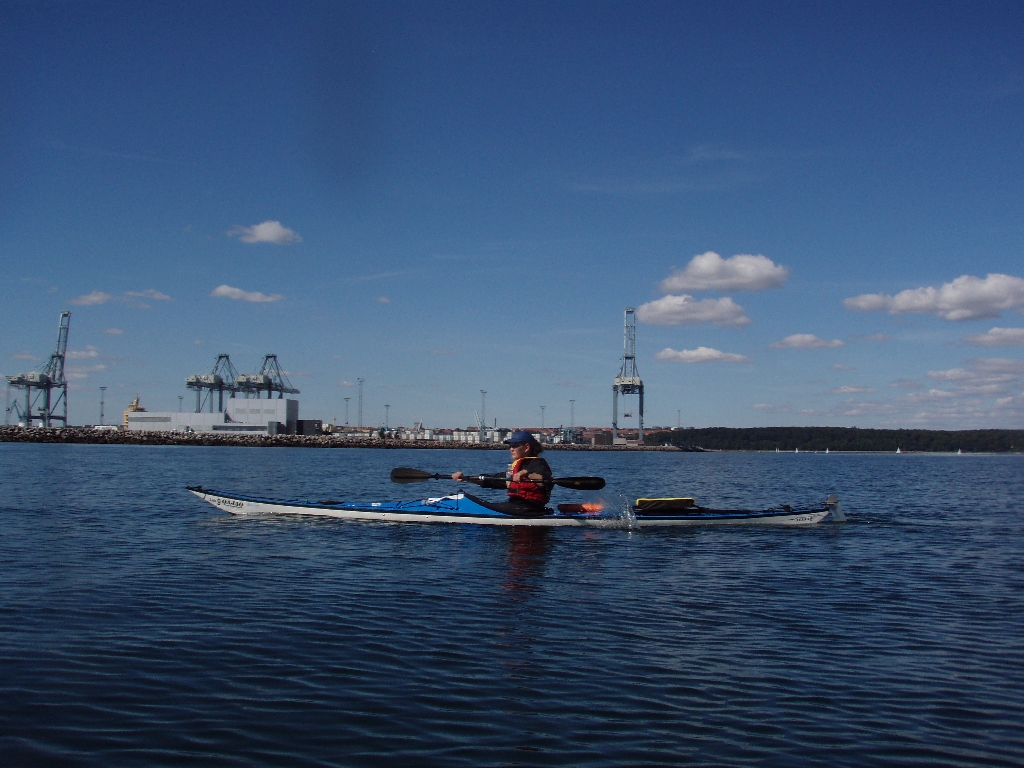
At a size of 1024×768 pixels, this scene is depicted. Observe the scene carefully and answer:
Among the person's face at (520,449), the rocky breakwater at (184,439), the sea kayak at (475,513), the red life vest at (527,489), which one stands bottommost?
the rocky breakwater at (184,439)

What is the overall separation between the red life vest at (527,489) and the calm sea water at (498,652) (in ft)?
5.99

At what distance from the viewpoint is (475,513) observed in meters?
18.7

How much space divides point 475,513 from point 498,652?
34.0 ft

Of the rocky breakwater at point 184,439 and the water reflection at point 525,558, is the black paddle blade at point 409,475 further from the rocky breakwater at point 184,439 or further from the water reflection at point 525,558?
the rocky breakwater at point 184,439

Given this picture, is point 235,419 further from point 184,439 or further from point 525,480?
point 525,480

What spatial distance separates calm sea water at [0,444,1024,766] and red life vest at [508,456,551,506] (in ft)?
5.99

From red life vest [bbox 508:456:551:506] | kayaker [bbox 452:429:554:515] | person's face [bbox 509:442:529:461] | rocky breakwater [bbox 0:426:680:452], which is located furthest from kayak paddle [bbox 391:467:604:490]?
rocky breakwater [bbox 0:426:680:452]

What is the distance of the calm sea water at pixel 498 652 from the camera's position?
19.7 feet

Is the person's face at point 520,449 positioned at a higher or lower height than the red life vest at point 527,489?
higher

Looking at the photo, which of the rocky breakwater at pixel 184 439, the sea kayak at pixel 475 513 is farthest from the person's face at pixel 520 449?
the rocky breakwater at pixel 184 439

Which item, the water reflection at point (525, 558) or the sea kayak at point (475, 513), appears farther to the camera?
the sea kayak at point (475, 513)

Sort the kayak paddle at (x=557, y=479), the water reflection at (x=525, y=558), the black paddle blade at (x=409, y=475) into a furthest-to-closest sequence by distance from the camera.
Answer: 1. the black paddle blade at (x=409, y=475)
2. the kayak paddle at (x=557, y=479)
3. the water reflection at (x=525, y=558)

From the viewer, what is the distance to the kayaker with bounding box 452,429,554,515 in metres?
18.3

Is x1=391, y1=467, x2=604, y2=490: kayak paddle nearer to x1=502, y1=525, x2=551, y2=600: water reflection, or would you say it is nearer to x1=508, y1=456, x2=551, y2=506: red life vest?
x1=508, y1=456, x2=551, y2=506: red life vest
